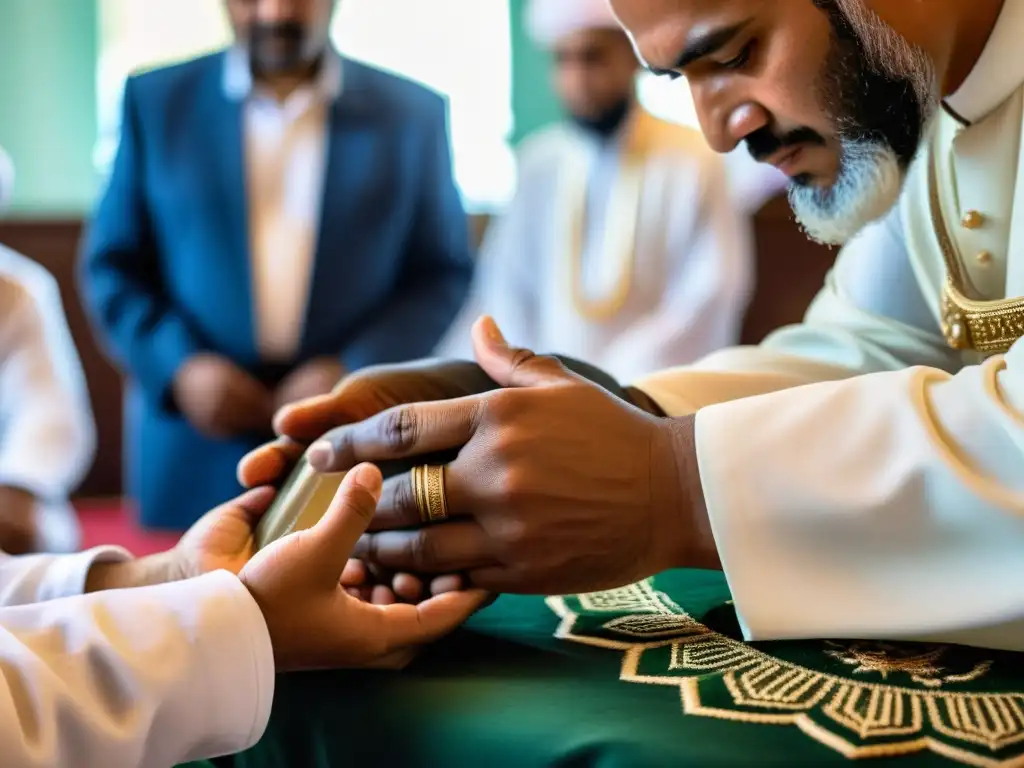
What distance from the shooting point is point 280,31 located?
7.92 feet

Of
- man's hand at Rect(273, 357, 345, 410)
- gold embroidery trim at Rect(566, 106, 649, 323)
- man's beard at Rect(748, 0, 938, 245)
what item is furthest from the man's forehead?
gold embroidery trim at Rect(566, 106, 649, 323)

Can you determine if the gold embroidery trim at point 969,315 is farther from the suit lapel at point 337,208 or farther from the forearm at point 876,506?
the suit lapel at point 337,208

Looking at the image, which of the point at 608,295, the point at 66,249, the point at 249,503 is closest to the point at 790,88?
the point at 249,503

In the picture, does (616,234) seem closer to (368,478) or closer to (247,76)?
(247,76)

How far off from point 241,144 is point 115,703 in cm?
187

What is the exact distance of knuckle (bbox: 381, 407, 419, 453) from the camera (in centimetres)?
93

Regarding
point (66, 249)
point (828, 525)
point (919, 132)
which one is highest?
point (919, 132)

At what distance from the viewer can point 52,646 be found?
2.47 ft

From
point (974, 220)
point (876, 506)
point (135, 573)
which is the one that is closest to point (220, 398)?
point (135, 573)

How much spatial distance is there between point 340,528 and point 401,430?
0.14m

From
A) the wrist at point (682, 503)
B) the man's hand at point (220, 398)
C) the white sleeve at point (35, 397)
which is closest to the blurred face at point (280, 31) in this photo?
the man's hand at point (220, 398)

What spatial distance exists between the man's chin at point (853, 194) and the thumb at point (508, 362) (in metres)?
0.47

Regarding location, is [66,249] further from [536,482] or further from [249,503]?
[536,482]

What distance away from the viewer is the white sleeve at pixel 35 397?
74.2 inches
